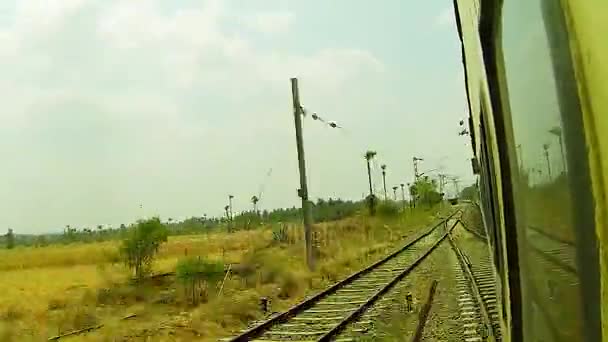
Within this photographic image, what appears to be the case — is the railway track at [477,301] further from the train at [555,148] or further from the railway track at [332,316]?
the train at [555,148]

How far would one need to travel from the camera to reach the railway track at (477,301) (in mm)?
9450

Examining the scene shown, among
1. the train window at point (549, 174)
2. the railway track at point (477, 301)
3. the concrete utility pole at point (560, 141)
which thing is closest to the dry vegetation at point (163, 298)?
the railway track at point (477, 301)

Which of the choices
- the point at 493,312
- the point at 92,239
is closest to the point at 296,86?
the point at 493,312

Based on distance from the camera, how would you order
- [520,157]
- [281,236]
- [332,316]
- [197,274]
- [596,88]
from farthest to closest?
[281,236]
[197,274]
[332,316]
[520,157]
[596,88]

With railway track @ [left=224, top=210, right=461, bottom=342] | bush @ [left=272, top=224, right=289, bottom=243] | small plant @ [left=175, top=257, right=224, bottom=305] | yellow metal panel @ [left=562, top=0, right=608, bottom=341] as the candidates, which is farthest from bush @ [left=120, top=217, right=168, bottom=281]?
yellow metal panel @ [left=562, top=0, right=608, bottom=341]

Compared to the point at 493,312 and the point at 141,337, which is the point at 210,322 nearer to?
the point at 141,337

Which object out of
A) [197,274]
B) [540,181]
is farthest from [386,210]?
[540,181]

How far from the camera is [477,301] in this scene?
12.6 m

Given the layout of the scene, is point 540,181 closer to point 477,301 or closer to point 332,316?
point 332,316

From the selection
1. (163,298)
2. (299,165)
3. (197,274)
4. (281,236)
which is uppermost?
(299,165)

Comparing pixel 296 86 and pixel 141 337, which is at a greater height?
pixel 296 86

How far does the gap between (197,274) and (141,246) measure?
24.2 ft

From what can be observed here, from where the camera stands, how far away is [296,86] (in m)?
23.0

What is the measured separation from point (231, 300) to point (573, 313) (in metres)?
15.9
